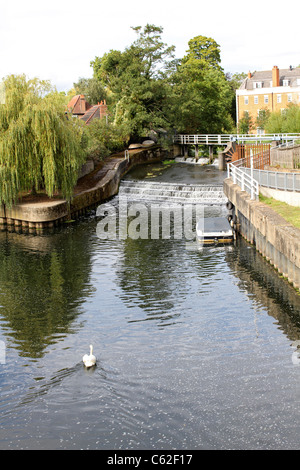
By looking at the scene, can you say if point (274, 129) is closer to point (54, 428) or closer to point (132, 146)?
point (132, 146)

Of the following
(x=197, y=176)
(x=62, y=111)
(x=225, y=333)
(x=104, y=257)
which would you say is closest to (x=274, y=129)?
(x=197, y=176)

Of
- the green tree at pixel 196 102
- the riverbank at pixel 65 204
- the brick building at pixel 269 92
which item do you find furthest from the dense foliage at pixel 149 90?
the brick building at pixel 269 92

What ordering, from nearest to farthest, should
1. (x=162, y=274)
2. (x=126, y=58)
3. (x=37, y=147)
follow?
(x=162, y=274)
(x=37, y=147)
(x=126, y=58)

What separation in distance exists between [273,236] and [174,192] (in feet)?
69.4

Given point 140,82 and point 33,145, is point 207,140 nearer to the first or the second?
point 140,82

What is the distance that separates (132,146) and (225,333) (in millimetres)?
Answer: 44230

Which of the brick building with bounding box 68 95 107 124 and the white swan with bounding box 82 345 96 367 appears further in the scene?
the brick building with bounding box 68 95 107 124

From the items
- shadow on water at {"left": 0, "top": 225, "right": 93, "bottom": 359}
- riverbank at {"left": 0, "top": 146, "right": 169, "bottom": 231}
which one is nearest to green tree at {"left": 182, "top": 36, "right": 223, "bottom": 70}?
riverbank at {"left": 0, "top": 146, "right": 169, "bottom": 231}

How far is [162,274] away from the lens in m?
21.0

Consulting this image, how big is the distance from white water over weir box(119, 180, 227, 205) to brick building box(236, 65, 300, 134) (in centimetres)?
3365

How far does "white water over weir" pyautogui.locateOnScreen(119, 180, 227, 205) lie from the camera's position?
1449 inches
